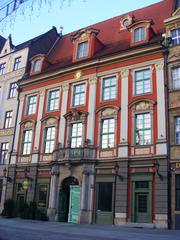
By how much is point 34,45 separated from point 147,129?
54.7ft

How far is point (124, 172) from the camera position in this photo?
2031 centimetres

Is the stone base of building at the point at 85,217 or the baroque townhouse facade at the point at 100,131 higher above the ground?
the baroque townhouse facade at the point at 100,131

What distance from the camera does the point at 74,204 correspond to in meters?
22.2

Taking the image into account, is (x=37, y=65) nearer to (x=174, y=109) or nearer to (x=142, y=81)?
(x=142, y=81)

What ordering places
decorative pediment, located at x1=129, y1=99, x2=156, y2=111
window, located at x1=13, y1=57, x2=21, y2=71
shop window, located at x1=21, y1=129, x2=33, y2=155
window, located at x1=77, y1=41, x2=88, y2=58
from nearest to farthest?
decorative pediment, located at x1=129, y1=99, x2=156, y2=111
window, located at x1=77, y1=41, x2=88, y2=58
shop window, located at x1=21, y1=129, x2=33, y2=155
window, located at x1=13, y1=57, x2=21, y2=71

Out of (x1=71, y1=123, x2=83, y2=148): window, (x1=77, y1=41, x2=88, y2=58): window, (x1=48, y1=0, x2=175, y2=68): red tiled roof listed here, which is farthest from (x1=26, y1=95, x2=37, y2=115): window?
(x1=77, y1=41, x2=88, y2=58): window

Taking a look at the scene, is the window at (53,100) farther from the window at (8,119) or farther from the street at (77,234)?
the street at (77,234)

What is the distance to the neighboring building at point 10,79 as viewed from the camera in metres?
28.3

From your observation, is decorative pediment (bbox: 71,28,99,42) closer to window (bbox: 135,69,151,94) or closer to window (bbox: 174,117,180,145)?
window (bbox: 135,69,151,94)

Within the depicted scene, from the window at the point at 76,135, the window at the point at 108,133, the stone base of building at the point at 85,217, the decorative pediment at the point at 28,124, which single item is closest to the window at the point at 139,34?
the window at the point at 108,133

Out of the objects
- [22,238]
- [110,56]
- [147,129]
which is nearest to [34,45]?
[110,56]

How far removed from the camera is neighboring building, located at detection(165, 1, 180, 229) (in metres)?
18.2

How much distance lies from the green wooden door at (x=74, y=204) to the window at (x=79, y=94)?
668 centimetres

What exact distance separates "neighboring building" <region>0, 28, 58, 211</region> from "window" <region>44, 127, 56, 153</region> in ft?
13.5
